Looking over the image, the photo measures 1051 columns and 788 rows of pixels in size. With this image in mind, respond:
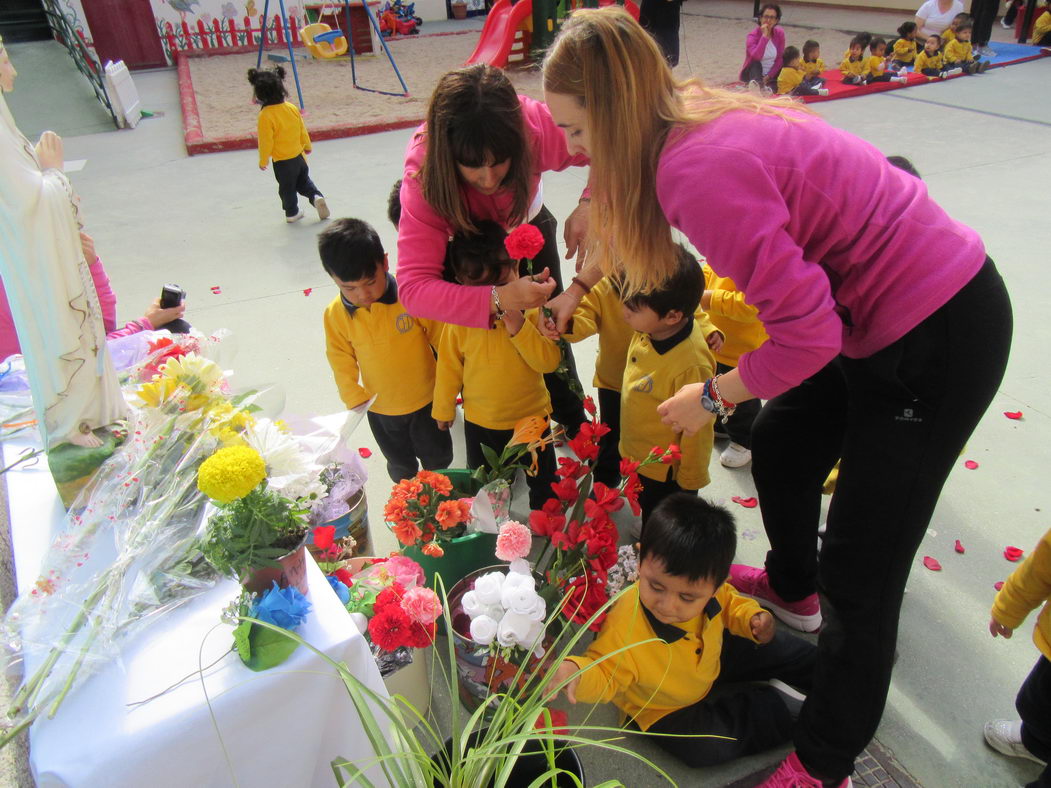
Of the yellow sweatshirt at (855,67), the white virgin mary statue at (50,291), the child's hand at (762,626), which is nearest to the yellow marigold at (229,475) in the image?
the white virgin mary statue at (50,291)

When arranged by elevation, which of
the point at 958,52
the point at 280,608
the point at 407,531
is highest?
the point at 280,608

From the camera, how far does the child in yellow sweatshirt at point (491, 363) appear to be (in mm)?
2117

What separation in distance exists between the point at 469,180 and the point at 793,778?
163 cm

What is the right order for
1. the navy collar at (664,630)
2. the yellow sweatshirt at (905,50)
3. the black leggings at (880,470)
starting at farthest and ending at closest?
the yellow sweatshirt at (905,50) → the navy collar at (664,630) → the black leggings at (880,470)

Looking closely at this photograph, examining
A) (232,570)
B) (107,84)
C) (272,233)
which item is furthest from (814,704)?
(107,84)

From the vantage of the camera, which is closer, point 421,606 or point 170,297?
point 421,606

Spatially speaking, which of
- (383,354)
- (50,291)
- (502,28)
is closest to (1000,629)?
(383,354)

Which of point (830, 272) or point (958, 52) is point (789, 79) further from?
point (830, 272)

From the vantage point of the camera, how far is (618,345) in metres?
2.45

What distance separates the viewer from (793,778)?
162 centimetres

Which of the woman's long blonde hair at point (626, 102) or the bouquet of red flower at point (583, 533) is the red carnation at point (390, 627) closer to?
the bouquet of red flower at point (583, 533)

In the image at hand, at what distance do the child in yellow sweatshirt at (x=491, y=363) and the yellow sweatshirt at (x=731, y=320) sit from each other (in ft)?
2.08

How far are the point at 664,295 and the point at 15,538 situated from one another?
1.65 metres

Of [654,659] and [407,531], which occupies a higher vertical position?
[407,531]
